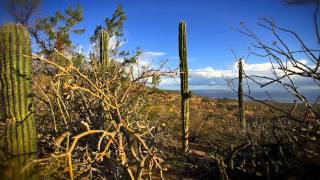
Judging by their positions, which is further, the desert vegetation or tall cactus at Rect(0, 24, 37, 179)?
tall cactus at Rect(0, 24, 37, 179)

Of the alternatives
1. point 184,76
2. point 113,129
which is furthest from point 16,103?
point 184,76

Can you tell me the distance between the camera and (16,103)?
6.05 metres

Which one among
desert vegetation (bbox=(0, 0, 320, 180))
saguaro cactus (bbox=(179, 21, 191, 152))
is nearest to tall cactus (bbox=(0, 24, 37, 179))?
desert vegetation (bbox=(0, 0, 320, 180))

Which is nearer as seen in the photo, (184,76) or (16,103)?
(16,103)

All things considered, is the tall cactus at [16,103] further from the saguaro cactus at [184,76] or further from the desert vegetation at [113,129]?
the saguaro cactus at [184,76]

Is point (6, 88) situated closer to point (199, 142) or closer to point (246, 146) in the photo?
point (246, 146)

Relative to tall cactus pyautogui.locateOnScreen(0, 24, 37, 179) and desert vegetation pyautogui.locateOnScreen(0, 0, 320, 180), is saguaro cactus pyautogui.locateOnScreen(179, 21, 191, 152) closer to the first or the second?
desert vegetation pyautogui.locateOnScreen(0, 0, 320, 180)

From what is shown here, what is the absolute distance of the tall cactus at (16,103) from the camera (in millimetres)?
6070

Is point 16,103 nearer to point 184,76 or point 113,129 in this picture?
point 113,129

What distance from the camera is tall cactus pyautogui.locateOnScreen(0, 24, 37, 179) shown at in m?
6.07

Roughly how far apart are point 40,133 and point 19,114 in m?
3.05

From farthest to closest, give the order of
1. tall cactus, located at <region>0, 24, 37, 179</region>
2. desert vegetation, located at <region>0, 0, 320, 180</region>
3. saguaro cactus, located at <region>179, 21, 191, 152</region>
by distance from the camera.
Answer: saguaro cactus, located at <region>179, 21, 191, 152</region>, tall cactus, located at <region>0, 24, 37, 179</region>, desert vegetation, located at <region>0, 0, 320, 180</region>

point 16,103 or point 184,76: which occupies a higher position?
point 184,76

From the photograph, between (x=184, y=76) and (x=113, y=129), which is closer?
(x=113, y=129)
